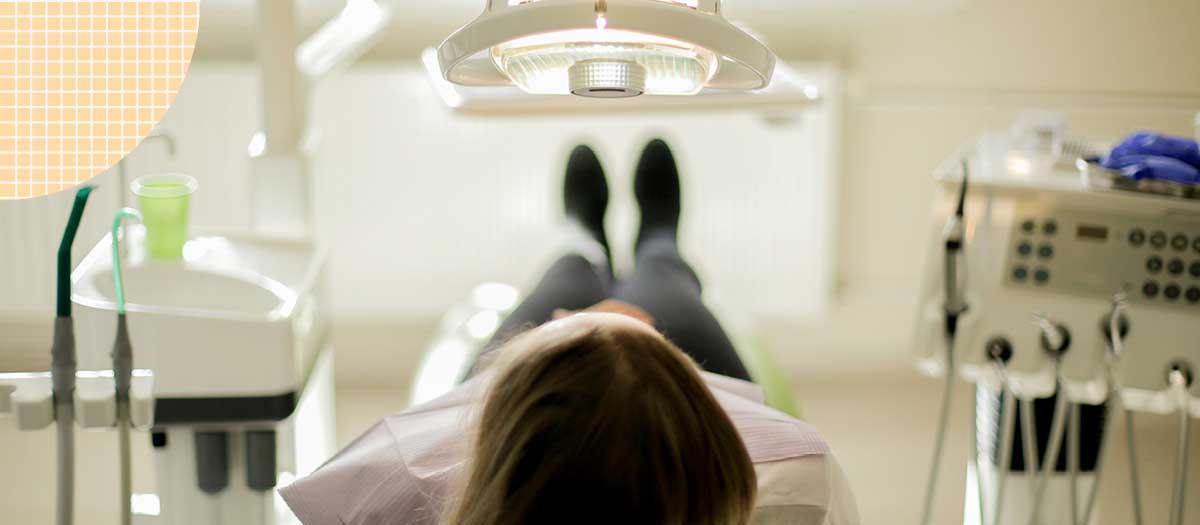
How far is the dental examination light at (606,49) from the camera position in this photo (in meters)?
0.83

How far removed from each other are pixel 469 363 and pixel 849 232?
1104 millimetres

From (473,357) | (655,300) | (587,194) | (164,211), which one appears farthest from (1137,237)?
(164,211)

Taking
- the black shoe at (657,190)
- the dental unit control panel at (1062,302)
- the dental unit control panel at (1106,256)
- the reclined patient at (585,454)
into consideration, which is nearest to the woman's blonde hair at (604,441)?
the reclined patient at (585,454)

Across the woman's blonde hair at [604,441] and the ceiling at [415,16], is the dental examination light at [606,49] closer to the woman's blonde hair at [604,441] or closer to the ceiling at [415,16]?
the woman's blonde hair at [604,441]

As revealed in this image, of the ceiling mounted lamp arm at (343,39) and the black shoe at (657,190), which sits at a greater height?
the ceiling mounted lamp arm at (343,39)

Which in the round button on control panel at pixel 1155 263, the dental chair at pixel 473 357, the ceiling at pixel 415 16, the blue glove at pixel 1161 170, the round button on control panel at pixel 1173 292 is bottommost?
the dental chair at pixel 473 357

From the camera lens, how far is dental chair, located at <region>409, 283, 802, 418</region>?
157 cm

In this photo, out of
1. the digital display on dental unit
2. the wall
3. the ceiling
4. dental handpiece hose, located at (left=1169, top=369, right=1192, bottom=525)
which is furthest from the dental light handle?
the ceiling

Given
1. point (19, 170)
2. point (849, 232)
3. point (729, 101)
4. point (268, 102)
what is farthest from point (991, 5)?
point (19, 170)

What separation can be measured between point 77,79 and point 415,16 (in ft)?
4.19

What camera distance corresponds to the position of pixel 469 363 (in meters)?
1.58

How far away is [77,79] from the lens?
3.53 ft

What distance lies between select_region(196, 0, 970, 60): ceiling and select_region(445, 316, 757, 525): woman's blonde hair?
4.80 ft

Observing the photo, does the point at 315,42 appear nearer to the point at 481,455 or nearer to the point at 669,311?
the point at 669,311
